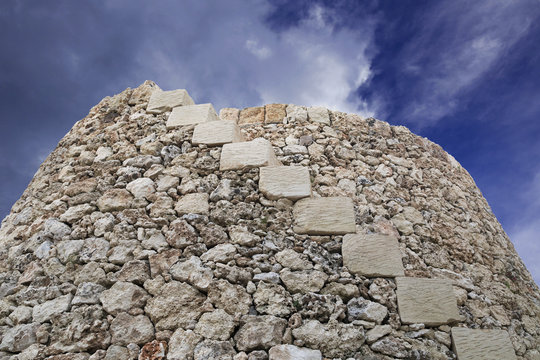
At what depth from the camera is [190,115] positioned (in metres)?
3.96

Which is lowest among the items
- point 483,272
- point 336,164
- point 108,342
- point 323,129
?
point 108,342

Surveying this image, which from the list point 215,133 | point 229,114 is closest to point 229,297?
point 215,133

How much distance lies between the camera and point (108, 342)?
2561mm

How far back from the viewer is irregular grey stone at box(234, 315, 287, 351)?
2.46 metres

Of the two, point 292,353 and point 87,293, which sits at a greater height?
point 87,293

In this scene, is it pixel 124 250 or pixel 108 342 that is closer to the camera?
pixel 108 342

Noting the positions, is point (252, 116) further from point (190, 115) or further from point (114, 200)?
point (114, 200)

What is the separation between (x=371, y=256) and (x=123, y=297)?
6.62ft

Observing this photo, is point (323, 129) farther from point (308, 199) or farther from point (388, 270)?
point (388, 270)

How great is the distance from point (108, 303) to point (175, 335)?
62cm

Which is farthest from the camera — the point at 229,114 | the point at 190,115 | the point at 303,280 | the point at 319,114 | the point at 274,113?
the point at 229,114

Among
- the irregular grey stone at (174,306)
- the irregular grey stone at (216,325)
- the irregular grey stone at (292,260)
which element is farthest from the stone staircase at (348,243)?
the irregular grey stone at (174,306)

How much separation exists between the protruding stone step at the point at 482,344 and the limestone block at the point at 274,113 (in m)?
3.09

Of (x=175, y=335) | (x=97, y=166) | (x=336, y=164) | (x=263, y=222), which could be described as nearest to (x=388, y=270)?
(x=263, y=222)
